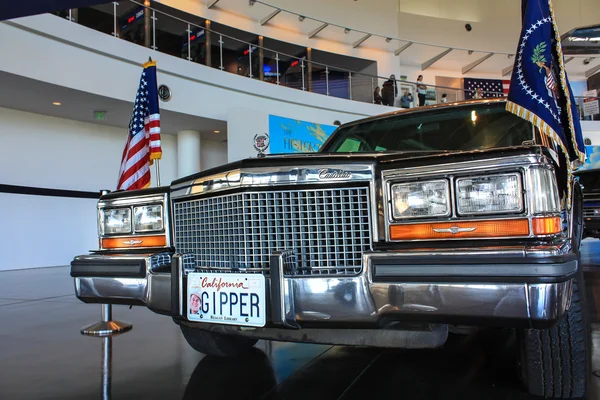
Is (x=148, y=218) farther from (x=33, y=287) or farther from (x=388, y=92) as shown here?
(x=388, y=92)

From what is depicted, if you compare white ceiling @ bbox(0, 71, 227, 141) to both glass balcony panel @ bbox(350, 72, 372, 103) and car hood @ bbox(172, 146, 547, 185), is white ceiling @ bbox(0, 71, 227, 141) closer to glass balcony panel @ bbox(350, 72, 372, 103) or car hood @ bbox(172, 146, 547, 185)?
glass balcony panel @ bbox(350, 72, 372, 103)

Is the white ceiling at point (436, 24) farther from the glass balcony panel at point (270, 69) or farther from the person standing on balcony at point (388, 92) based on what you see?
the glass balcony panel at point (270, 69)

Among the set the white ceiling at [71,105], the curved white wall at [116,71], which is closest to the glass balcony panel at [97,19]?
the curved white wall at [116,71]

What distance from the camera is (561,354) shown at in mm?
1801

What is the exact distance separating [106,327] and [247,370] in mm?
1563

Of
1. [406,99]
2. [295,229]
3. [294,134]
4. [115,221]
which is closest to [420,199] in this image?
[295,229]

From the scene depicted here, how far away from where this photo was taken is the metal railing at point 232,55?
1051 centimetres

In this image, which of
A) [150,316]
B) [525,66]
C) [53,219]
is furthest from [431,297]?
[53,219]

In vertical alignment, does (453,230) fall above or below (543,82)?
below

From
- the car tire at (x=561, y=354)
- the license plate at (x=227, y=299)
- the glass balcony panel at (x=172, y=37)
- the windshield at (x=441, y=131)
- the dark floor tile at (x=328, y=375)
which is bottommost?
the dark floor tile at (x=328, y=375)

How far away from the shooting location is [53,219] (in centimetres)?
1066

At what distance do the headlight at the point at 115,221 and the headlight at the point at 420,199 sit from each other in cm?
147

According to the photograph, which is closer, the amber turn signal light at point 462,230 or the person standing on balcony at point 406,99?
the amber turn signal light at point 462,230

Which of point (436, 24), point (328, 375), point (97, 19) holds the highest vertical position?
point (436, 24)
